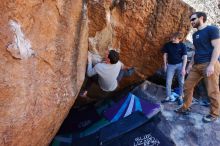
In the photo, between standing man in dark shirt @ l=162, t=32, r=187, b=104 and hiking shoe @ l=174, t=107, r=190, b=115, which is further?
hiking shoe @ l=174, t=107, r=190, b=115

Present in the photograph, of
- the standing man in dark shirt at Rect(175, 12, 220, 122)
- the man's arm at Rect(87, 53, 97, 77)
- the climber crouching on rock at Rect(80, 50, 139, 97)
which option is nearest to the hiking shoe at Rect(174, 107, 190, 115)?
the standing man in dark shirt at Rect(175, 12, 220, 122)

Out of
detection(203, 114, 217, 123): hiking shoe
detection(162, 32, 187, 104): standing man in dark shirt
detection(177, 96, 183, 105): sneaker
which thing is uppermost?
detection(162, 32, 187, 104): standing man in dark shirt

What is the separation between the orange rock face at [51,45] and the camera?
4.36 metres

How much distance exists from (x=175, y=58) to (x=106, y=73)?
1.80m

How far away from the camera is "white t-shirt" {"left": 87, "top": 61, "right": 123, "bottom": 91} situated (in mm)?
6484

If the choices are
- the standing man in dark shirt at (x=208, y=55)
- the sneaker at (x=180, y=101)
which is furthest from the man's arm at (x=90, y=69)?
the sneaker at (x=180, y=101)

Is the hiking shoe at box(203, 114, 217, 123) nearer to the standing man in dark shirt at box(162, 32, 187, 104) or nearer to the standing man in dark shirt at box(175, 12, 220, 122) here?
the standing man in dark shirt at box(175, 12, 220, 122)

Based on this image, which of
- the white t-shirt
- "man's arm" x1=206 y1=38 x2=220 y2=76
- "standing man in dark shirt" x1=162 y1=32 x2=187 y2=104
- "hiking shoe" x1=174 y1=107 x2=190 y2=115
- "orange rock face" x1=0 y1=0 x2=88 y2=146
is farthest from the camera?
"hiking shoe" x1=174 y1=107 x2=190 y2=115

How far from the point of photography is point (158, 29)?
701 cm

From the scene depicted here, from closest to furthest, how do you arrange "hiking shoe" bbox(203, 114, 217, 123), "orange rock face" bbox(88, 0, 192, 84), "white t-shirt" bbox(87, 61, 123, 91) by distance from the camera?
1. "white t-shirt" bbox(87, 61, 123, 91)
2. "orange rock face" bbox(88, 0, 192, 84)
3. "hiking shoe" bbox(203, 114, 217, 123)

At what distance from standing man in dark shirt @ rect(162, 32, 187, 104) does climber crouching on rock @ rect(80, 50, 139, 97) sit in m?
1.00

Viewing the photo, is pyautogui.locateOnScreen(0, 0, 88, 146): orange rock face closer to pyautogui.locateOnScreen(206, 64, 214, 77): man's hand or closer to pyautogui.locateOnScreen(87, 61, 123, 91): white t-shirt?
pyautogui.locateOnScreen(87, 61, 123, 91): white t-shirt

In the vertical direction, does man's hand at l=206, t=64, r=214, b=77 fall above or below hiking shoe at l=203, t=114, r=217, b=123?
above

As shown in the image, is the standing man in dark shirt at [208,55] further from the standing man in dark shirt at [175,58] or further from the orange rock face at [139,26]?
the standing man in dark shirt at [175,58]
